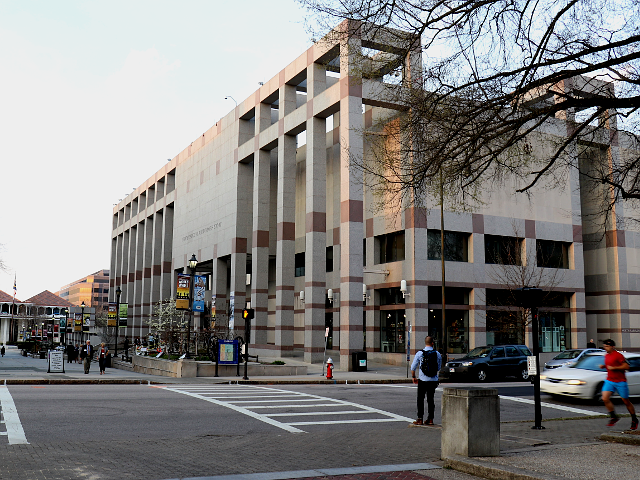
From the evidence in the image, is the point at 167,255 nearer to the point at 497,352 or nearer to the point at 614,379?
the point at 497,352

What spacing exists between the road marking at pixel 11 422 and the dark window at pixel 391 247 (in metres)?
25.5

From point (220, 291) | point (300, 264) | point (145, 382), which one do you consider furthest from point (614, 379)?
point (220, 291)

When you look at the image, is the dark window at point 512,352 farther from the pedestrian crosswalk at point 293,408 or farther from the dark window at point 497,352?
the pedestrian crosswalk at point 293,408

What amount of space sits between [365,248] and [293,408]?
26.8 meters

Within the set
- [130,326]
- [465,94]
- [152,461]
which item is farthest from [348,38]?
[130,326]

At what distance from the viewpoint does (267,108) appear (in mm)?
48438

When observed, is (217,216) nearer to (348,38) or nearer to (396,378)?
(396,378)

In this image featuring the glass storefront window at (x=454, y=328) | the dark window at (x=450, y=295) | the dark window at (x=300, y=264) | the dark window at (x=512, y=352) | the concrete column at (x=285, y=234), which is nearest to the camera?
the dark window at (x=512, y=352)

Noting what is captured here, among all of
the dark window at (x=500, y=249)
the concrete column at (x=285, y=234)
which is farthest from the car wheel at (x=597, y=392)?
the concrete column at (x=285, y=234)

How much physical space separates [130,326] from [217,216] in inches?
1316

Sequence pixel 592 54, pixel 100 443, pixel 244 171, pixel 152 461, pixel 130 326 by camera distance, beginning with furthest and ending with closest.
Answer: pixel 130 326 → pixel 244 171 → pixel 592 54 → pixel 100 443 → pixel 152 461

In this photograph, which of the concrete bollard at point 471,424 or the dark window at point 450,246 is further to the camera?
the dark window at point 450,246

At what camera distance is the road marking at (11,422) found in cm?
1010

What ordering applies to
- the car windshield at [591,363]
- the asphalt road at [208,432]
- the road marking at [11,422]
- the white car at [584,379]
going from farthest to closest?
the car windshield at [591,363]
the white car at [584,379]
the road marking at [11,422]
the asphalt road at [208,432]
